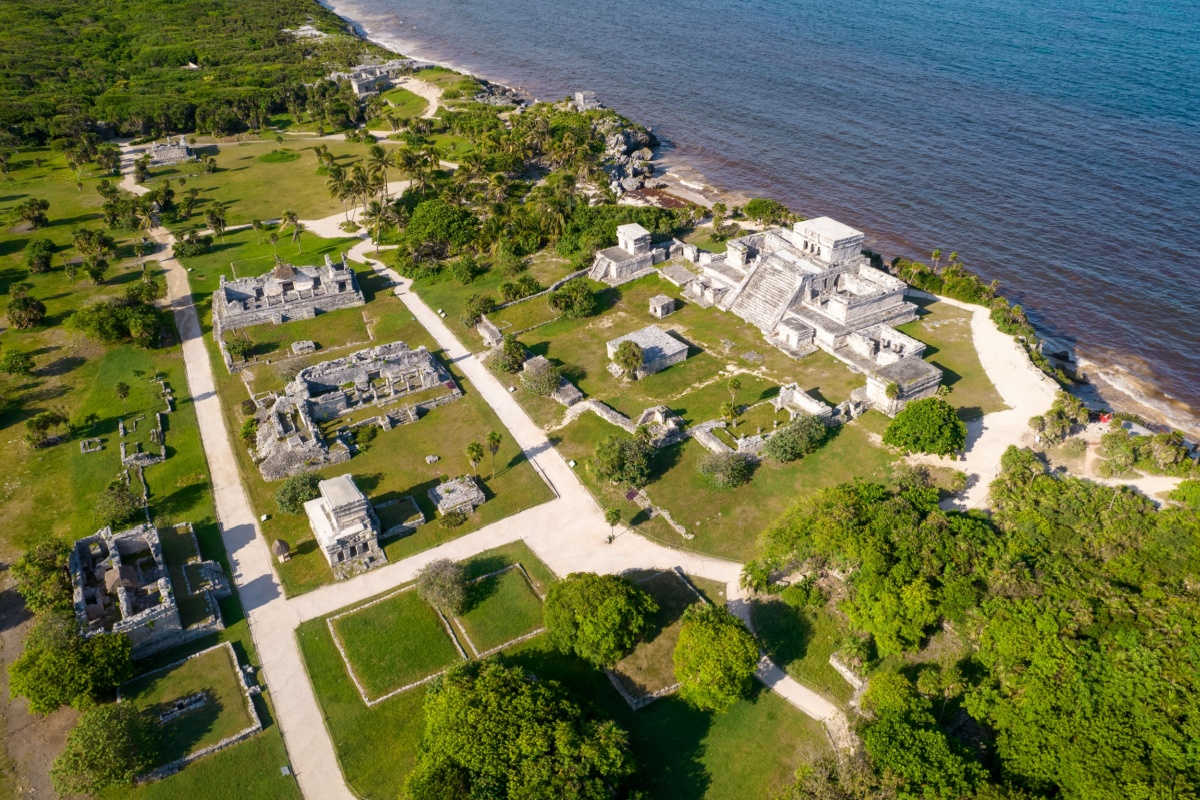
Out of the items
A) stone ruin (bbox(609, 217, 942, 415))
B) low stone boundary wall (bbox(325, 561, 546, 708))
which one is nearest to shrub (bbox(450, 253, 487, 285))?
stone ruin (bbox(609, 217, 942, 415))

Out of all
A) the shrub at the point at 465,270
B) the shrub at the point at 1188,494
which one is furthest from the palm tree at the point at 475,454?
the shrub at the point at 1188,494

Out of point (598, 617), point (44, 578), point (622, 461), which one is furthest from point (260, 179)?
point (598, 617)

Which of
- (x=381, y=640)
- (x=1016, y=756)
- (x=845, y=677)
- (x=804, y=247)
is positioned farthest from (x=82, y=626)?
(x=804, y=247)

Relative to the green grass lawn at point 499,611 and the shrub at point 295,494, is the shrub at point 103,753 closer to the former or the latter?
the shrub at point 295,494

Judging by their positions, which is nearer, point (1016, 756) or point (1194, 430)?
point (1016, 756)

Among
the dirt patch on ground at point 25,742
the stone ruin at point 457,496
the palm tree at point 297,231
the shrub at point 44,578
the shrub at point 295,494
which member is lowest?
the palm tree at point 297,231

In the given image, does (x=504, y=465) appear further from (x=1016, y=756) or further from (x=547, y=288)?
(x=1016, y=756)

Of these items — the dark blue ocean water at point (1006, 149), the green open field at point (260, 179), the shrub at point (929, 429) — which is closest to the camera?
the shrub at point (929, 429)
